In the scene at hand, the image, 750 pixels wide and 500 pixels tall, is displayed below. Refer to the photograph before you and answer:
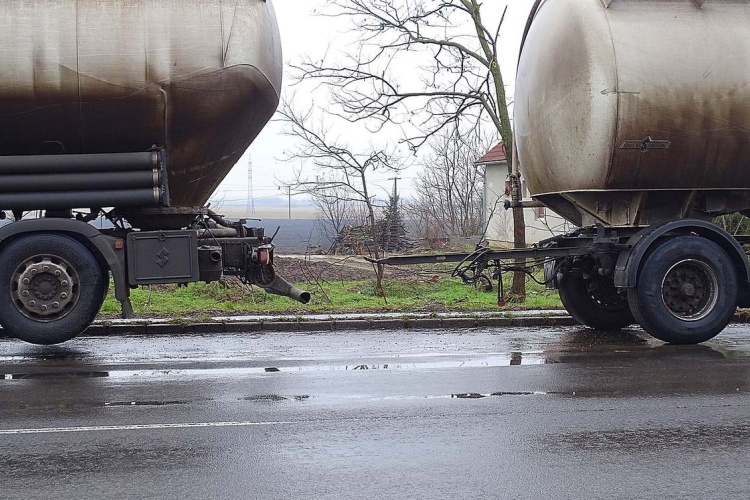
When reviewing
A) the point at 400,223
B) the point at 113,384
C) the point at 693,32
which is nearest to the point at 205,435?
the point at 113,384

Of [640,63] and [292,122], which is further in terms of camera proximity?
[292,122]

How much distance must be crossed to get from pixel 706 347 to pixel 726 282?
774 millimetres

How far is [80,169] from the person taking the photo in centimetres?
970

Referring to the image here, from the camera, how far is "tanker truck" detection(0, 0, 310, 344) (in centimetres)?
934

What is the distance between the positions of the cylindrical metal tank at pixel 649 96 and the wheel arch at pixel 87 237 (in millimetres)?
5125

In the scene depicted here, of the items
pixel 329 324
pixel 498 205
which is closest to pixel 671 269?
pixel 329 324

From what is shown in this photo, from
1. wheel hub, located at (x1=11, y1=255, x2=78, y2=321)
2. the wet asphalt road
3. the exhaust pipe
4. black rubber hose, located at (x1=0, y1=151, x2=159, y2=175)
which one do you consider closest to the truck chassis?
the wet asphalt road

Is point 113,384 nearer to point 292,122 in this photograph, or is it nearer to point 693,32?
point 693,32

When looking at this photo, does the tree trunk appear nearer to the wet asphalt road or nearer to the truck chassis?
the truck chassis

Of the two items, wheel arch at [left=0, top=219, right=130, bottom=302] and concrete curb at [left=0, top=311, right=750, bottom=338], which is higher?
wheel arch at [left=0, top=219, right=130, bottom=302]

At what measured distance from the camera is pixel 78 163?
9680mm

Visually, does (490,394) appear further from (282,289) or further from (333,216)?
(333,216)

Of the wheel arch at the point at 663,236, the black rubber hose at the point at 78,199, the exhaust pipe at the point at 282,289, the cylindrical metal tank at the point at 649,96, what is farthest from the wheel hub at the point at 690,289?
the black rubber hose at the point at 78,199

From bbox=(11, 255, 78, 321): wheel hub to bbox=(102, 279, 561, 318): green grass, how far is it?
137 inches
